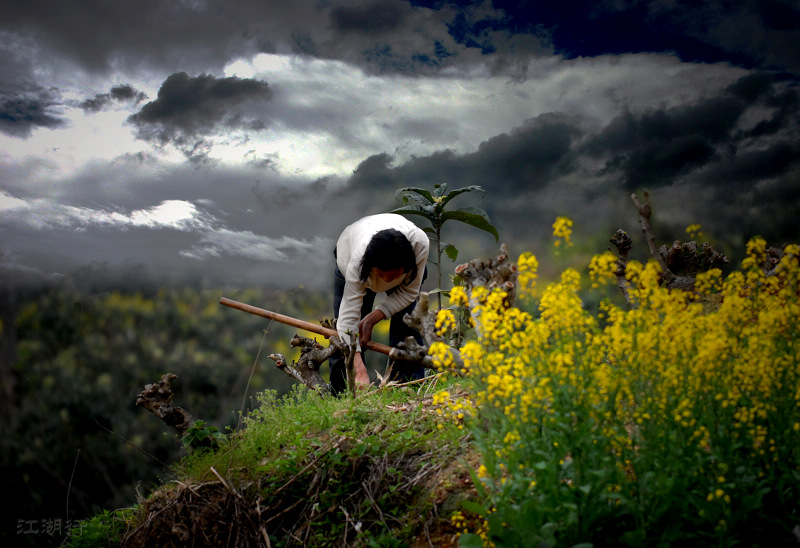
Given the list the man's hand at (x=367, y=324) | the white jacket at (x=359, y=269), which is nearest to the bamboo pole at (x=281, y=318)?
the man's hand at (x=367, y=324)

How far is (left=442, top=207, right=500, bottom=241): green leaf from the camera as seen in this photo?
515 centimetres

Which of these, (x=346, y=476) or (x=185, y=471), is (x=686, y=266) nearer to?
(x=346, y=476)

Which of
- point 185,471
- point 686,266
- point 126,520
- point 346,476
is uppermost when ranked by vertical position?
point 686,266

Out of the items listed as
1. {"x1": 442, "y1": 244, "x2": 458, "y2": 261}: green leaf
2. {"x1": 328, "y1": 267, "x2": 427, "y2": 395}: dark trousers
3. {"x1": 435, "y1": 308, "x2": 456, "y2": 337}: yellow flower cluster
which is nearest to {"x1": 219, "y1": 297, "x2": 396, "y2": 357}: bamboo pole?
{"x1": 328, "y1": 267, "x2": 427, "y2": 395}: dark trousers

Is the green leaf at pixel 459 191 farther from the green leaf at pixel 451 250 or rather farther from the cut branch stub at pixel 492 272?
the cut branch stub at pixel 492 272

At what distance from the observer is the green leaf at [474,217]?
16.9 feet

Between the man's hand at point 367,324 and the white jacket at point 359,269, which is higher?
the white jacket at point 359,269

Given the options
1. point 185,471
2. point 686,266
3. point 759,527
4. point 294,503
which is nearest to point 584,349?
point 759,527

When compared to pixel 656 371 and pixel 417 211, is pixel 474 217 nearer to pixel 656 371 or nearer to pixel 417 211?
pixel 417 211

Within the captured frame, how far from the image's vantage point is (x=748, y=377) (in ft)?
7.34

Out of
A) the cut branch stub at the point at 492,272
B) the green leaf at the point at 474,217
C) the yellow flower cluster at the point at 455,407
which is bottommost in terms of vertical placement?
the yellow flower cluster at the point at 455,407

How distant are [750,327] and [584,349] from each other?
767mm

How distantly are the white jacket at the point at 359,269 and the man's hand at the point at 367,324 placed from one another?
5 cm

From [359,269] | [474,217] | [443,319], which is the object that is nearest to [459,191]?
[474,217]
